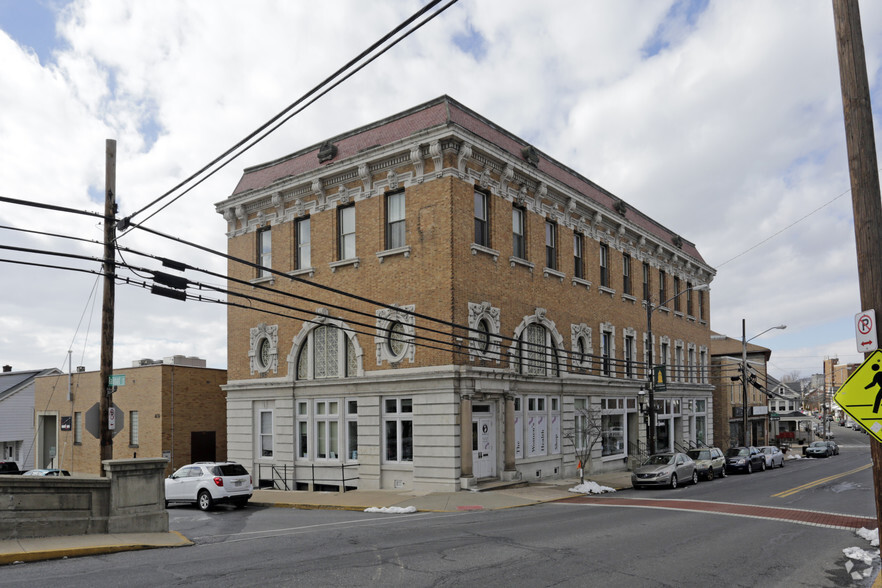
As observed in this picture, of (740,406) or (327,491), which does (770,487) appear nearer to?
(327,491)

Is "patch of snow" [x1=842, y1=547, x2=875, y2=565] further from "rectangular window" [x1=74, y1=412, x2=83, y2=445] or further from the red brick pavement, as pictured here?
"rectangular window" [x1=74, y1=412, x2=83, y2=445]

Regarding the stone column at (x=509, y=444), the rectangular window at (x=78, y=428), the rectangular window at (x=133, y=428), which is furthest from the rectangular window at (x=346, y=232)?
the rectangular window at (x=78, y=428)

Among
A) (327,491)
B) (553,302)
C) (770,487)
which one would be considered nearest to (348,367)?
(327,491)

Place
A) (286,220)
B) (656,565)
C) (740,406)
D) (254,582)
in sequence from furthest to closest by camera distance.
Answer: (740,406), (286,220), (656,565), (254,582)

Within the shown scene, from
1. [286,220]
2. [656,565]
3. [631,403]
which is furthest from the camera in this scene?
[631,403]

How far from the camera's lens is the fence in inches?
1049

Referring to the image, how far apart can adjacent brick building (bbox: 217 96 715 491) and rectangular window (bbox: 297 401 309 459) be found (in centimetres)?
8

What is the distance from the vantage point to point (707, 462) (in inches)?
1243

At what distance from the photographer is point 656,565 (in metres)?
11.6

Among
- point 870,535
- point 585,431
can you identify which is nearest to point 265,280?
point 585,431

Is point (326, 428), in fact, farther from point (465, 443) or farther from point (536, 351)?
point (536, 351)

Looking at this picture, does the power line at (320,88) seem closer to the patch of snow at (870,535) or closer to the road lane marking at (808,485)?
the patch of snow at (870,535)

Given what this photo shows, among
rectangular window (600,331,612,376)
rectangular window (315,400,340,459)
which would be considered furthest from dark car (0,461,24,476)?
rectangular window (600,331,612,376)

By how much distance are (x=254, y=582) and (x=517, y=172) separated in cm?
2064
